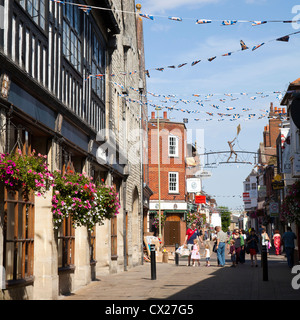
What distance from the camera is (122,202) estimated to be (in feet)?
73.5

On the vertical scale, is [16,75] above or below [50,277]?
above

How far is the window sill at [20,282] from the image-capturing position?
32.5 ft

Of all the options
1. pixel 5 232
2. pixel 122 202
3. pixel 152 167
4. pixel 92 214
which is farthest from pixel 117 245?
pixel 152 167

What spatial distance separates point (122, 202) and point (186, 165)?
31534 mm

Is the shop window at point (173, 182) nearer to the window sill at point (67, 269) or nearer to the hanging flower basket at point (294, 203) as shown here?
the hanging flower basket at point (294, 203)

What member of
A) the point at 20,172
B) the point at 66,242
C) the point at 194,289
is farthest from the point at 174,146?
the point at 20,172

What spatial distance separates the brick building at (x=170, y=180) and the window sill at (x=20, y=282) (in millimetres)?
38007

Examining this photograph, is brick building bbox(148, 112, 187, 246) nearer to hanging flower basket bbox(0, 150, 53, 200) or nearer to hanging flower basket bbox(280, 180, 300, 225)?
hanging flower basket bbox(280, 180, 300, 225)

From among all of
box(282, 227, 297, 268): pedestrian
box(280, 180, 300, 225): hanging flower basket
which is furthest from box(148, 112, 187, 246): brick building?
box(280, 180, 300, 225): hanging flower basket

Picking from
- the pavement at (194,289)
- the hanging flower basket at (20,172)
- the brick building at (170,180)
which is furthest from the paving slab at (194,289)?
the brick building at (170,180)

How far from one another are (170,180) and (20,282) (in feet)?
133

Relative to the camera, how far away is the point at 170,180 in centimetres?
5066
